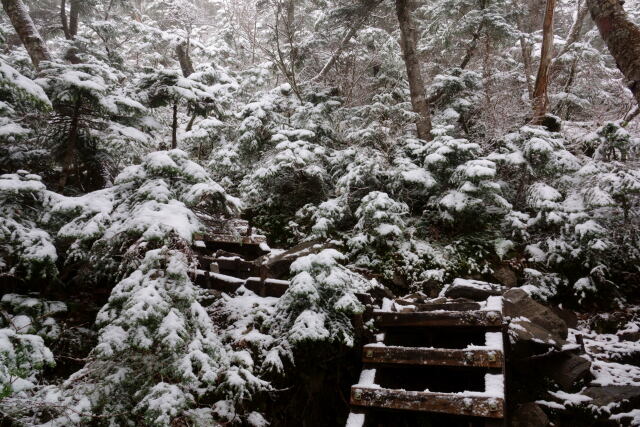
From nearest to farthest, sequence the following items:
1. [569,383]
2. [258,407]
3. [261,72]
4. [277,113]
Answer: [258,407], [569,383], [277,113], [261,72]

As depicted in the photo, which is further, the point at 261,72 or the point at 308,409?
the point at 261,72

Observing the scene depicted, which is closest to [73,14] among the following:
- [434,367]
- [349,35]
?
[349,35]

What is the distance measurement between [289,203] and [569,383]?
6286 mm

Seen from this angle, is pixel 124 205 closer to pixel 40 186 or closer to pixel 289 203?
pixel 40 186

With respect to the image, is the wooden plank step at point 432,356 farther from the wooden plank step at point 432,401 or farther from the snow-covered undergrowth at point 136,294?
the snow-covered undergrowth at point 136,294

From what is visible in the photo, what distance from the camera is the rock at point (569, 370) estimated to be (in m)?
4.84

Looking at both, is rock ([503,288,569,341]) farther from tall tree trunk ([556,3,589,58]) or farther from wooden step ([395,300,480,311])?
tall tree trunk ([556,3,589,58])

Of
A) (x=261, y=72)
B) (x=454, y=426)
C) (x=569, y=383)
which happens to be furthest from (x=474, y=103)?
(x=454, y=426)

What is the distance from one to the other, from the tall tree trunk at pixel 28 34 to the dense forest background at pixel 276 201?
44mm

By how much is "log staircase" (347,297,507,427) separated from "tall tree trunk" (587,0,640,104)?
9.69ft

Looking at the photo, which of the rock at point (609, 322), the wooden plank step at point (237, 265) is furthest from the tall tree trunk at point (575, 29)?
the wooden plank step at point (237, 265)

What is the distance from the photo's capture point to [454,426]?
4.27 m

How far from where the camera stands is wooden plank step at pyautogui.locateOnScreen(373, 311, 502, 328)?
415 centimetres

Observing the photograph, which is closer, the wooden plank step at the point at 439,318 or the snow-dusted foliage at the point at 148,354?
the snow-dusted foliage at the point at 148,354
